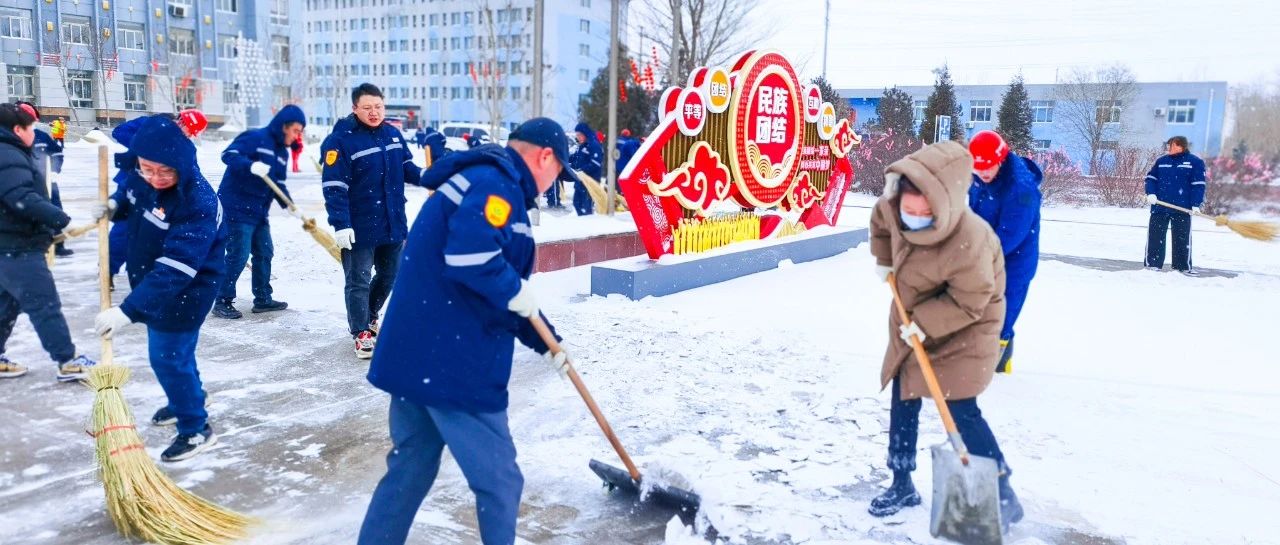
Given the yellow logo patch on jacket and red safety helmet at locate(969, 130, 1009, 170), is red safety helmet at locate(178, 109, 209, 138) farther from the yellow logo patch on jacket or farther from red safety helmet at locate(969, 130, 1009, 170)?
red safety helmet at locate(969, 130, 1009, 170)

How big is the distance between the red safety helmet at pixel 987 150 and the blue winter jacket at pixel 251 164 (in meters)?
4.85

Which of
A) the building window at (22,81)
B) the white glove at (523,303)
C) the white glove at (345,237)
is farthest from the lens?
the building window at (22,81)

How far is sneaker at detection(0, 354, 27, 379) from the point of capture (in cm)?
530

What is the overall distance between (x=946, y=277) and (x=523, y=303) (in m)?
1.52

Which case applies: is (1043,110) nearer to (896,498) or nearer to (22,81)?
(896,498)

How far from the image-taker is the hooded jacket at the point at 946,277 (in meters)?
3.09

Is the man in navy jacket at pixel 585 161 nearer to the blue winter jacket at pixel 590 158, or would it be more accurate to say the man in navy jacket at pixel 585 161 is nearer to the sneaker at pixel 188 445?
the blue winter jacket at pixel 590 158

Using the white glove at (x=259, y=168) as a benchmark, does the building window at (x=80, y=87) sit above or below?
above

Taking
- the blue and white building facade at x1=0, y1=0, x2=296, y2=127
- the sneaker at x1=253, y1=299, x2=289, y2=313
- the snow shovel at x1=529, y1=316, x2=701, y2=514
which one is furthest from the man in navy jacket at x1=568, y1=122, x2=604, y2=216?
the blue and white building facade at x1=0, y1=0, x2=296, y2=127

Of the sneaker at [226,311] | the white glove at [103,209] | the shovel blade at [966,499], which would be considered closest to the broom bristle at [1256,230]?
the shovel blade at [966,499]

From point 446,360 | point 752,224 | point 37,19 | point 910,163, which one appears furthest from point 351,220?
point 37,19

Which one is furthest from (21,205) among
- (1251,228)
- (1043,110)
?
(1043,110)

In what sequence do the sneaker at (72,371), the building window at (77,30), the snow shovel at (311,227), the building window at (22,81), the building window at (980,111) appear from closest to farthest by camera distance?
the sneaker at (72,371)
the snow shovel at (311,227)
the building window at (980,111)
the building window at (22,81)
the building window at (77,30)

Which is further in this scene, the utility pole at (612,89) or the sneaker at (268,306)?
the utility pole at (612,89)
